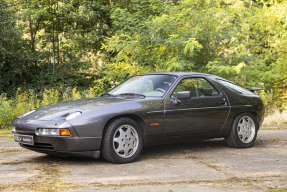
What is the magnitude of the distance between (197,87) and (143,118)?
144cm

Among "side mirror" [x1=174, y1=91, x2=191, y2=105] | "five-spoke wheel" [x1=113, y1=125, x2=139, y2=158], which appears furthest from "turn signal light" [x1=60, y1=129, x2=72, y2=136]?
"side mirror" [x1=174, y1=91, x2=191, y2=105]

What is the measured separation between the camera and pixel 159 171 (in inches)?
190

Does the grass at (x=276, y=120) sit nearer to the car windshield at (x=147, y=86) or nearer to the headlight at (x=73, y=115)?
the car windshield at (x=147, y=86)

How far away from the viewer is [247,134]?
6.94m

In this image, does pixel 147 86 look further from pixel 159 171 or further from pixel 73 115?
pixel 159 171

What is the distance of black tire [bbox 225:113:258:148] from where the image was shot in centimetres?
675

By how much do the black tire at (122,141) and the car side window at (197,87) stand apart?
1081 millimetres

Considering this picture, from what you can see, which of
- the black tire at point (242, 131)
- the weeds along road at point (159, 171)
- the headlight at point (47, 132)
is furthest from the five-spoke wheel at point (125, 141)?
the black tire at point (242, 131)

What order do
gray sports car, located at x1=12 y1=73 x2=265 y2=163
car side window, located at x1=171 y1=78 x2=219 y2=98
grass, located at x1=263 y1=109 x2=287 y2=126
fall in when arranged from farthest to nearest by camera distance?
1. grass, located at x1=263 y1=109 x2=287 y2=126
2. car side window, located at x1=171 y1=78 x2=219 y2=98
3. gray sports car, located at x1=12 y1=73 x2=265 y2=163

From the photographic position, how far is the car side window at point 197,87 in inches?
244

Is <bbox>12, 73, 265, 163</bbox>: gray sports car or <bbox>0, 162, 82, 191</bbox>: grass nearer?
<bbox>0, 162, 82, 191</bbox>: grass

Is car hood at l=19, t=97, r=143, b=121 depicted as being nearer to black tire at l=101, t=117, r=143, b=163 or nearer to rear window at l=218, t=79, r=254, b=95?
black tire at l=101, t=117, r=143, b=163

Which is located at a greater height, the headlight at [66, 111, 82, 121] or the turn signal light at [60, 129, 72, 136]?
the headlight at [66, 111, 82, 121]

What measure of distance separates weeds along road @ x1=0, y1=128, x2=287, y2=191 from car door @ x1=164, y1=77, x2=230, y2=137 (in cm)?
48
